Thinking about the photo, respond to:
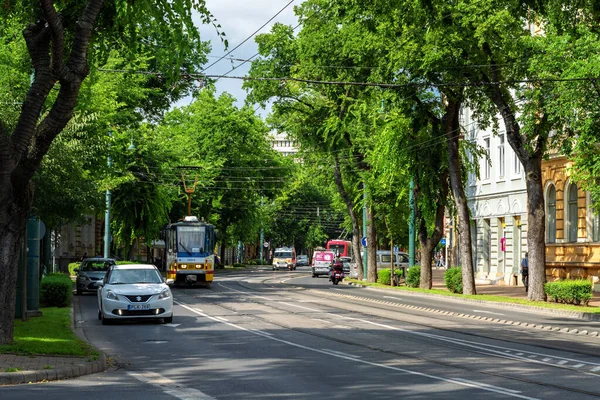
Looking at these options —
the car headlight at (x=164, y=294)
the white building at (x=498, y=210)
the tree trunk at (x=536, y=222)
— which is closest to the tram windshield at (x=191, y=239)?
the white building at (x=498, y=210)

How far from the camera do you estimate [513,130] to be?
114 ft

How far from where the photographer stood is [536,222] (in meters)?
34.7

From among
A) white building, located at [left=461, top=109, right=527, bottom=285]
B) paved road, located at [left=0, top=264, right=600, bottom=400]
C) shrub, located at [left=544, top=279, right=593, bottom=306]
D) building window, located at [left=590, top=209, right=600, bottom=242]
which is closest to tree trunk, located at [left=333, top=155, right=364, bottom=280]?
white building, located at [left=461, top=109, right=527, bottom=285]

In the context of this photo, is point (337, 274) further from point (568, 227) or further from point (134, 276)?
point (134, 276)

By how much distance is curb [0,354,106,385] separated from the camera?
1325 centimetres

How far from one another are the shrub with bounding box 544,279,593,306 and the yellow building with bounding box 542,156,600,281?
916 cm

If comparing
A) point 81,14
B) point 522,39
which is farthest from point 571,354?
point 522,39

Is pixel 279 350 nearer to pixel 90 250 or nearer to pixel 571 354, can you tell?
pixel 571 354

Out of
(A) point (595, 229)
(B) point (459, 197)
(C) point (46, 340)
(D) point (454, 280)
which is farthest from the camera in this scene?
(D) point (454, 280)

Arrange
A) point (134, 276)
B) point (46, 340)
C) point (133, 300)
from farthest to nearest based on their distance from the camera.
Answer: point (134, 276) → point (133, 300) → point (46, 340)

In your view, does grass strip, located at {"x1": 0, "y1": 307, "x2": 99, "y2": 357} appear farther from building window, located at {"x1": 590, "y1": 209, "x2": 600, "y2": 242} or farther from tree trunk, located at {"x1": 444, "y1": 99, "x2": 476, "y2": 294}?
building window, located at {"x1": 590, "y1": 209, "x2": 600, "y2": 242}

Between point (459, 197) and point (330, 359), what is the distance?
24.6m

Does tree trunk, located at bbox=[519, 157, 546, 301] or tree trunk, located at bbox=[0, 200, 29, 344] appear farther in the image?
tree trunk, located at bbox=[519, 157, 546, 301]

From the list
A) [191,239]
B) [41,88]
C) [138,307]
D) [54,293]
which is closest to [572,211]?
[191,239]
